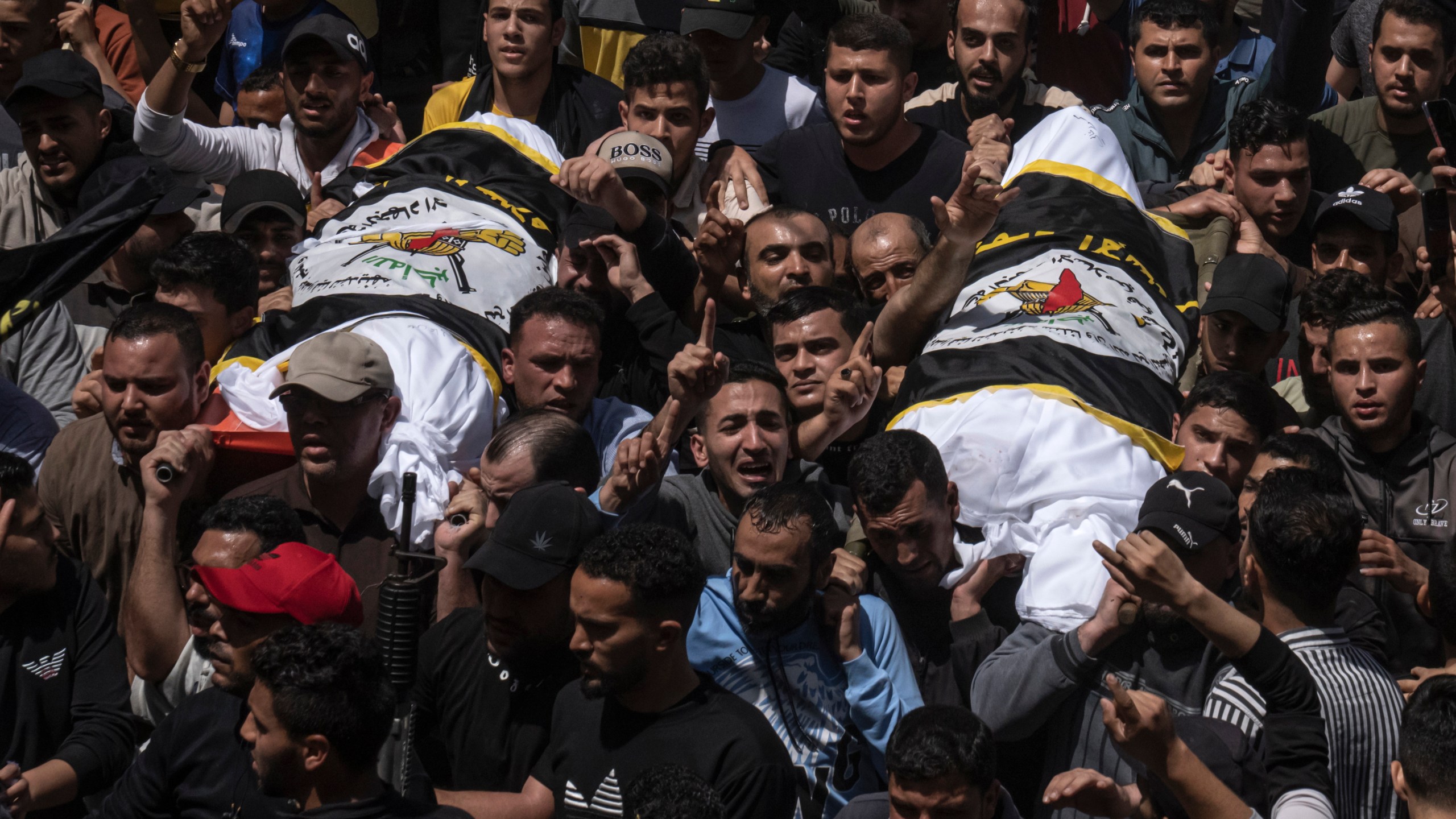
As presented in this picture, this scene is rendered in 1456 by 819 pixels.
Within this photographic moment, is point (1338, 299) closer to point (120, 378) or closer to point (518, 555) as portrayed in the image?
point (518, 555)

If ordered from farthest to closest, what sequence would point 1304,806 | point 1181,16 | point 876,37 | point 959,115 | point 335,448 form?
point 959,115
point 1181,16
point 876,37
point 335,448
point 1304,806

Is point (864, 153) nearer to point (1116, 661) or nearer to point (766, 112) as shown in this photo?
point (766, 112)

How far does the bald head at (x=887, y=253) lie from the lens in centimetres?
638

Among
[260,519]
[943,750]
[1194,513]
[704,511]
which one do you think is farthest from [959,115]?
[943,750]

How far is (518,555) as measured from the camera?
4289 mm

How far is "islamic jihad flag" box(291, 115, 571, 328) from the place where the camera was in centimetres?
611

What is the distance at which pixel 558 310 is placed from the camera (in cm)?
562

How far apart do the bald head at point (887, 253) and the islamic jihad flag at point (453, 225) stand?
47.5 inches

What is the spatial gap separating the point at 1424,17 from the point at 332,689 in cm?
552

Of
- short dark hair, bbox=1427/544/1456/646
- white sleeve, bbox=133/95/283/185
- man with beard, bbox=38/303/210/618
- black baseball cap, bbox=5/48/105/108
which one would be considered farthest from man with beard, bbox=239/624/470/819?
white sleeve, bbox=133/95/283/185

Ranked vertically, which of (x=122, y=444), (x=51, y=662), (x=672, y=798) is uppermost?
(x=672, y=798)

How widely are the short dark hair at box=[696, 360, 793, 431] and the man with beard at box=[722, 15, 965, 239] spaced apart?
1.53 m

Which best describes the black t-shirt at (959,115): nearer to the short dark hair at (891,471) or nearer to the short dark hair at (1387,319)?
the short dark hair at (1387,319)

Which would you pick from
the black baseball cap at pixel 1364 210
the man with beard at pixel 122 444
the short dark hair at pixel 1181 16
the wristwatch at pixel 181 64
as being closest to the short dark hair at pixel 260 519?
the man with beard at pixel 122 444
